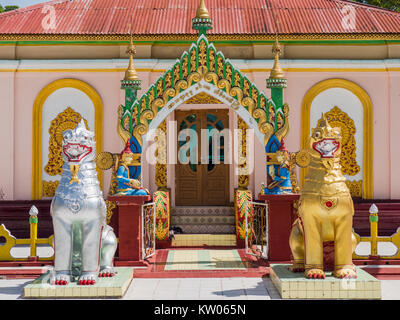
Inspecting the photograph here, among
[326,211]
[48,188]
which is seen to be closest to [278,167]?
[326,211]

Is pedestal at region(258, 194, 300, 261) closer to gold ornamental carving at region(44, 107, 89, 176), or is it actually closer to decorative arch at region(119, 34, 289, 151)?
decorative arch at region(119, 34, 289, 151)

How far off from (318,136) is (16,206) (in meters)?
7.05

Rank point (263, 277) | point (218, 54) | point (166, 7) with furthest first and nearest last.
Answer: point (166, 7)
point (218, 54)
point (263, 277)

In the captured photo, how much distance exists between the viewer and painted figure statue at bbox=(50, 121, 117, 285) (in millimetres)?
6758

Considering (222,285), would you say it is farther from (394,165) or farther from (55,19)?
(55,19)

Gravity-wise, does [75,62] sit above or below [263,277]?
above

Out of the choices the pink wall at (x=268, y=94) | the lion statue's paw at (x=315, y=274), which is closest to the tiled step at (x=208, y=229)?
the pink wall at (x=268, y=94)

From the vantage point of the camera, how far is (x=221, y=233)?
1107 cm

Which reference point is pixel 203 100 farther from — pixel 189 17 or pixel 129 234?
pixel 129 234

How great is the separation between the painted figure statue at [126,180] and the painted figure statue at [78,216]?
1.36m

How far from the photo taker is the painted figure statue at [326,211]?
6.83m

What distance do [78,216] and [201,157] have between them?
→ 5617 millimetres

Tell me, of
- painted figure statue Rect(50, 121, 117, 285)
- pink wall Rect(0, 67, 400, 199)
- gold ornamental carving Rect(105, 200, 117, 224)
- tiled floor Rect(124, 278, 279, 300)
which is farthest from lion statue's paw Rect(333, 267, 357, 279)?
pink wall Rect(0, 67, 400, 199)
